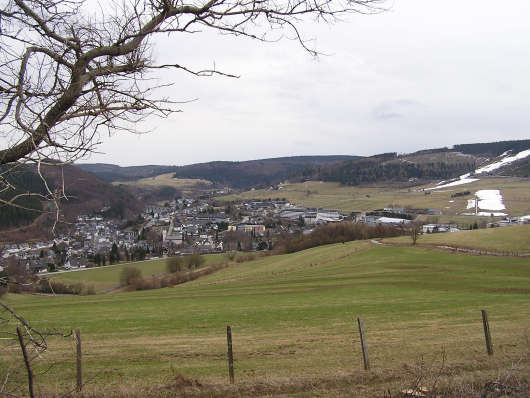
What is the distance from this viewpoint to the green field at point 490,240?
5653 centimetres

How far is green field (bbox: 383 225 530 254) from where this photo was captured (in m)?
56.5

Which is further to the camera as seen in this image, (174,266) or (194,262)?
(194,262)

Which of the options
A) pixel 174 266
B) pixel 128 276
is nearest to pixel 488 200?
pixel 174 266

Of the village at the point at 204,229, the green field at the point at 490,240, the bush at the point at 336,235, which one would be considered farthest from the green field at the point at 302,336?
the bush at the point at 336,235

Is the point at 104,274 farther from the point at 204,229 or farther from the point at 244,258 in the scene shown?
the point at 204,229

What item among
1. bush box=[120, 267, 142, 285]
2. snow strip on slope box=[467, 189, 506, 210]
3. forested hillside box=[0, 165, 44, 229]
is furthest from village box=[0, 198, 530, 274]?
forested hillside box=[0, 165, 44, 229]

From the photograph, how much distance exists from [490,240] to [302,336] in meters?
56.3

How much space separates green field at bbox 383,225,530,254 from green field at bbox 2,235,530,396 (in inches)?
Answer: 1020

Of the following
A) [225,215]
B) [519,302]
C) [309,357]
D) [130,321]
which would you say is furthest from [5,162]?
[225,215]

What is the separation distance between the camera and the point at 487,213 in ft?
444

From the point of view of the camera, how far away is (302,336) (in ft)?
48.0

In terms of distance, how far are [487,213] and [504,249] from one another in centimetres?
8971

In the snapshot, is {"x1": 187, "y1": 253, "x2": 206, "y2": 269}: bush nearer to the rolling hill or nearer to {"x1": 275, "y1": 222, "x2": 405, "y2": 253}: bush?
{"x1": 275, "y1": 222, "x2": 405, "y2": 253}: bush

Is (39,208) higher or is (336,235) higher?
(39,208)
